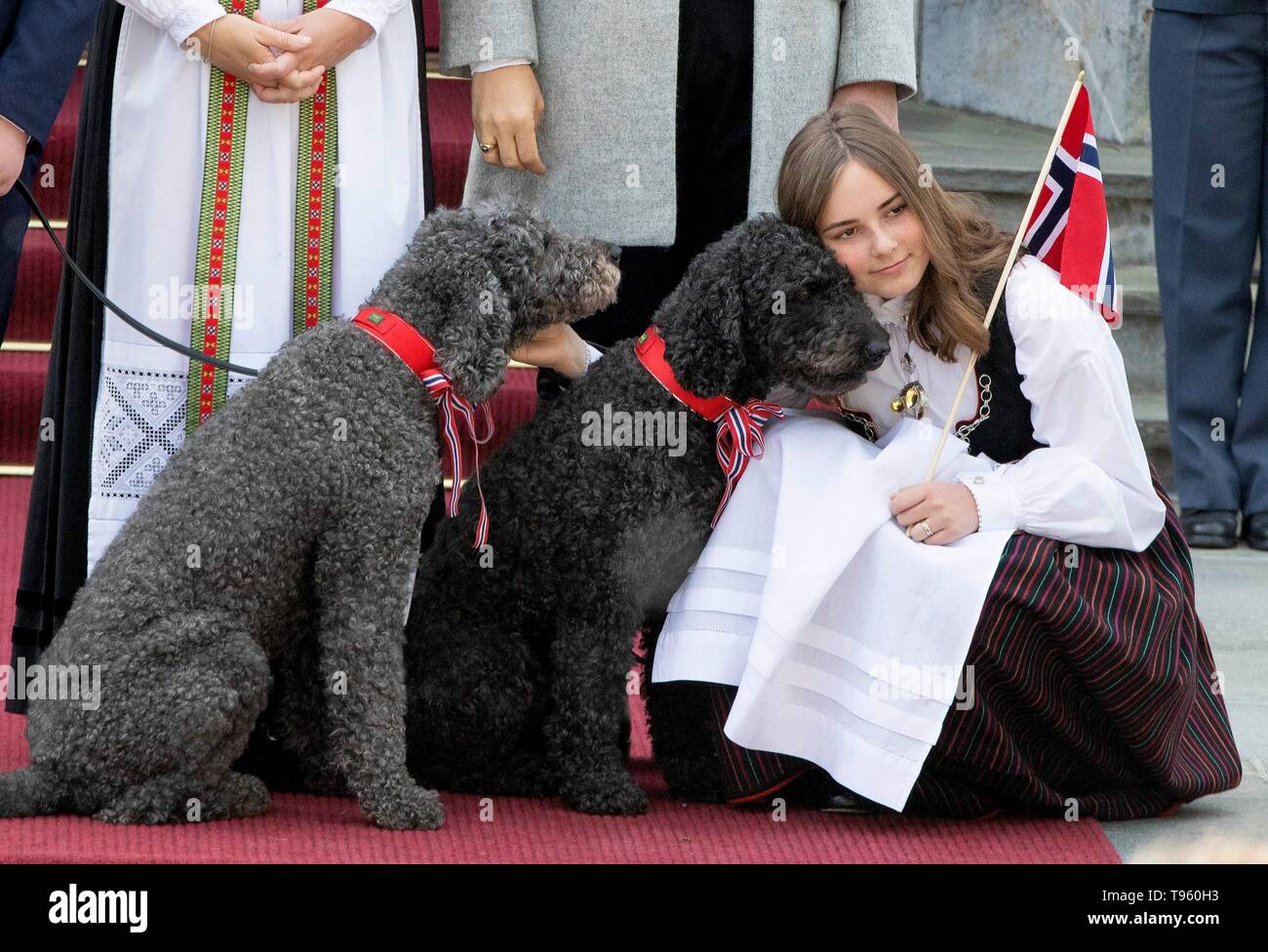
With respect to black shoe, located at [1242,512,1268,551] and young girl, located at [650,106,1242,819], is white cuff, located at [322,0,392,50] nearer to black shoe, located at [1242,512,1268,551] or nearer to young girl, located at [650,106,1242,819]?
young girl, located at [650,106,1242,819]

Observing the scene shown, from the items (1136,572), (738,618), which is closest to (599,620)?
(738,618)

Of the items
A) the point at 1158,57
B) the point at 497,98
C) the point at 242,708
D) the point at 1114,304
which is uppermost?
the point at 1158,57

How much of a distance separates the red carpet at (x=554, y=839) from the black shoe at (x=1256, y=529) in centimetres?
186

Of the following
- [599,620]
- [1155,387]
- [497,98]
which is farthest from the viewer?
[1155,387]

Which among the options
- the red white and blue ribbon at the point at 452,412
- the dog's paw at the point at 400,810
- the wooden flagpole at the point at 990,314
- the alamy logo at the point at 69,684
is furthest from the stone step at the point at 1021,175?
the alamy logo at the point at 69,684

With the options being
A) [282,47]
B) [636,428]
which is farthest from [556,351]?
[282,47]

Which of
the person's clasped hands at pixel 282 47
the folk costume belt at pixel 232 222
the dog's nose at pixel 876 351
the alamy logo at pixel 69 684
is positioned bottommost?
the alamy logo at pixel 69 684

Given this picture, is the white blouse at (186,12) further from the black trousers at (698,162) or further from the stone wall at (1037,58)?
the stone wall at (1037,58)

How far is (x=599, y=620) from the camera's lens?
2475 millimetres

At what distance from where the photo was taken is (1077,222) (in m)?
2.59

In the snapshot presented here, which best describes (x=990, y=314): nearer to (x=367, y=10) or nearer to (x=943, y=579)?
(x=943, y=579)

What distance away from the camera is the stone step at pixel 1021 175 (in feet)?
16.0

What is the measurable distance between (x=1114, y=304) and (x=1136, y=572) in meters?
0.44
